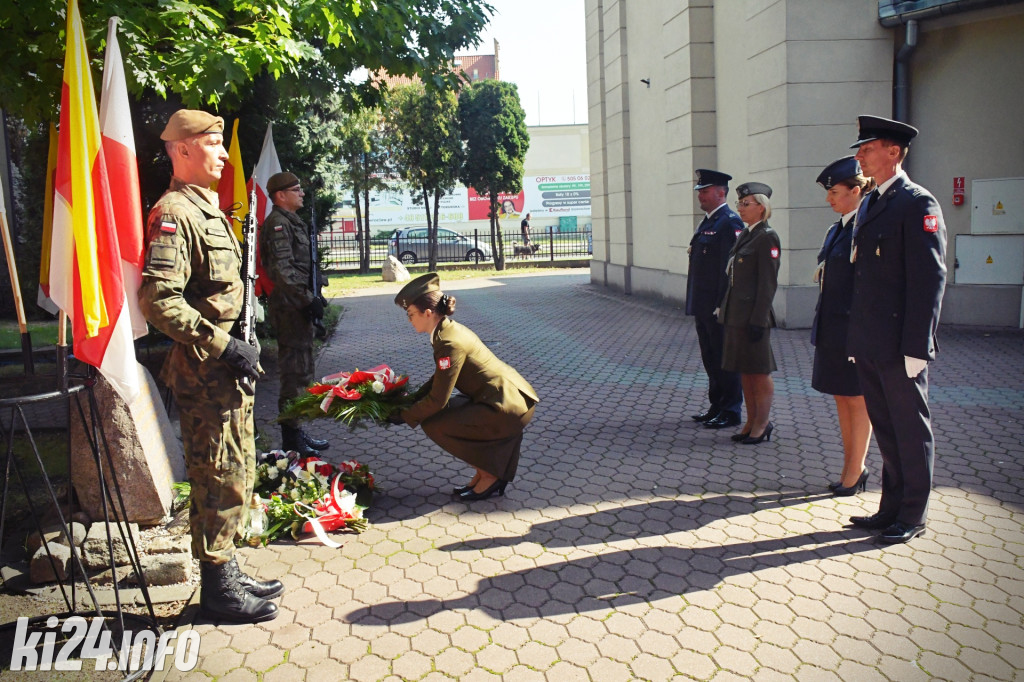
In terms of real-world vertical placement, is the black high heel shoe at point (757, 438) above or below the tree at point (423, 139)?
below

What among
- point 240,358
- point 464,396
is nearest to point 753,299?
point 464,396

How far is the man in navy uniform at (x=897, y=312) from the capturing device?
13.6 ft

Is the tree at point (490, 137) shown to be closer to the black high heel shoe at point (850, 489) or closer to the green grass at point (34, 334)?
the green grass at point (34, 334)

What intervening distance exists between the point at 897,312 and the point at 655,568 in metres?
1.90

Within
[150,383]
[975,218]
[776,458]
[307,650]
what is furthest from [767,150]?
[307,650]

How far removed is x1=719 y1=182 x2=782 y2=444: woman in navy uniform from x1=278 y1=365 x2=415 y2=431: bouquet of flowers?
2559 mm

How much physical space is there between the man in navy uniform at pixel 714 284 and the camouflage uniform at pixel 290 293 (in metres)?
3.28

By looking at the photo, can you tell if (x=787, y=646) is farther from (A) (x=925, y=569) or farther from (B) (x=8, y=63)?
(B) (x=8, y=63)

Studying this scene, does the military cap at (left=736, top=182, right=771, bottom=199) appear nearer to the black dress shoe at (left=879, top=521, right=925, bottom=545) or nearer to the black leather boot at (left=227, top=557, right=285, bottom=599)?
the black dress shoe at (left=879, top=521, right=925, bottom=545)

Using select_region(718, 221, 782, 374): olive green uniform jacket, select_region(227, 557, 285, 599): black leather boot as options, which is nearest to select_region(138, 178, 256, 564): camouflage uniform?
select_region(227, 557, 285, 599): black leather boot

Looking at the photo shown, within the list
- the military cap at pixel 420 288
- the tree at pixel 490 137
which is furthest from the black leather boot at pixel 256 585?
the tree at pixel 490 137

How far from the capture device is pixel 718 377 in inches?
266

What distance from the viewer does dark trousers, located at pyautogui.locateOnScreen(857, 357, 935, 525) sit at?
4301 mm

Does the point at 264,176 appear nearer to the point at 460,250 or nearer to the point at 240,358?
the point at 240,358
